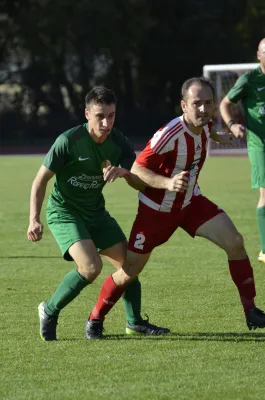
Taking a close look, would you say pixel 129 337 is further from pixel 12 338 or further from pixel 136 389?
pixel 136 389

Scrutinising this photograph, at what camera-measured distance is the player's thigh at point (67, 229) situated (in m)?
6.93

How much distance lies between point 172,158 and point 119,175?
1.74 ft

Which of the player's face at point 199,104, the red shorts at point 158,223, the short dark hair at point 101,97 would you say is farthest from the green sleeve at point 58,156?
the player's face at point 199,104

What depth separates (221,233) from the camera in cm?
684

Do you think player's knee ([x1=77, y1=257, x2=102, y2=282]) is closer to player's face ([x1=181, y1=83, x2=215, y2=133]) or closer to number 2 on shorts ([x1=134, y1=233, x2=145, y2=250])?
number 2 on shorts ([x1=134, y1=233, x2=145, y2=250])

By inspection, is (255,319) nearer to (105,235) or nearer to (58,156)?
(105,235)

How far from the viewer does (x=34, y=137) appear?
47125mm

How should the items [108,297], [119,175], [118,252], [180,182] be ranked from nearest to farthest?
[180,182] < [119,175] < [108,297] < [118,252]

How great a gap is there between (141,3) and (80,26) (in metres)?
2.91

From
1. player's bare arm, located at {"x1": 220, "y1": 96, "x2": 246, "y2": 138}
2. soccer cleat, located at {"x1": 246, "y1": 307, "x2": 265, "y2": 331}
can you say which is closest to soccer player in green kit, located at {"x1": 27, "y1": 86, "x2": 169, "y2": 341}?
soccer cleat, located at {"x1": 246, "y1": 307, "x2": 265, "y2": 331}

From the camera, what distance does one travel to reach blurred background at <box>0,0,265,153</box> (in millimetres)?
45625

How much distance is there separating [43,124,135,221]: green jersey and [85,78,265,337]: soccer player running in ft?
1.00

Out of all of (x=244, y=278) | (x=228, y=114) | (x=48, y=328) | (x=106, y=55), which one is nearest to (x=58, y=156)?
(x=48, y=328)

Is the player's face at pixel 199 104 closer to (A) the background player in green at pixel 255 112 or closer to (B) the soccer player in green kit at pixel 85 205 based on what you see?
(B) the soccer player in green kit at pixel 85 205
